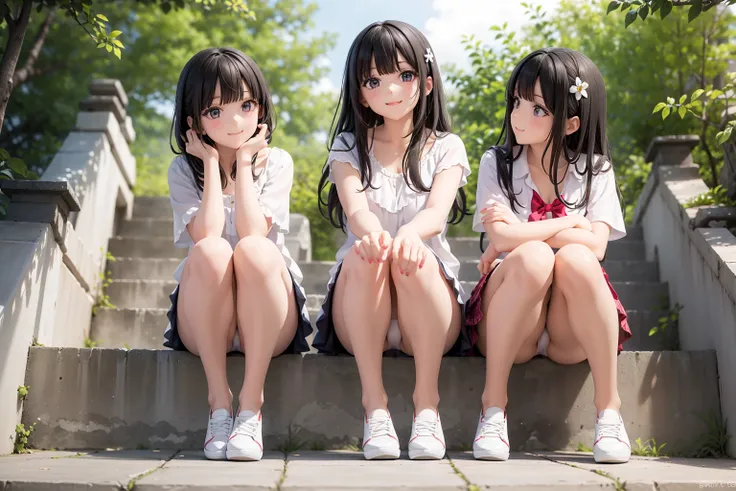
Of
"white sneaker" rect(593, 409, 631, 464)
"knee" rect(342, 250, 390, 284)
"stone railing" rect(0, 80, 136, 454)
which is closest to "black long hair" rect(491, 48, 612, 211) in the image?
"knee" rect(342, 250, 390, 284)

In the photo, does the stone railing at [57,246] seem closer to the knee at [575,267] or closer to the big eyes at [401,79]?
the big eyes at [401,79]

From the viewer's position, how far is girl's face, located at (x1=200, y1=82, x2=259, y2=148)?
115 inches

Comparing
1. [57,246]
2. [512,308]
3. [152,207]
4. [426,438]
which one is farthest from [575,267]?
[152,207]

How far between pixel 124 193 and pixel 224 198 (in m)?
2.46

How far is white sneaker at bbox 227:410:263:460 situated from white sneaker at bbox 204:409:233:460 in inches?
2.1

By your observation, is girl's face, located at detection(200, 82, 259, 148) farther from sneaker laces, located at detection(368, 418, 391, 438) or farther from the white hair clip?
sneaker laces, located at detection(368, 418, 391, 438)

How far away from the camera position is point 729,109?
3.75 metres

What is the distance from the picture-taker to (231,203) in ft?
10.0

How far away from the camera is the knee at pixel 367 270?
101 inches

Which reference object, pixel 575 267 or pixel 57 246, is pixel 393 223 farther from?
pixel 57 246

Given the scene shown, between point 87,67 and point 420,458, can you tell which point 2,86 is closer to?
point 420,458

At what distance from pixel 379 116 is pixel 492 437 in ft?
4.45

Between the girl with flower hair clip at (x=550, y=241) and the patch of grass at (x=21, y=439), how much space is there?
1.61 m

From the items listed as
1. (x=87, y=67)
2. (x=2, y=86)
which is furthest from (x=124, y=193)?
(x=87, y=67)
